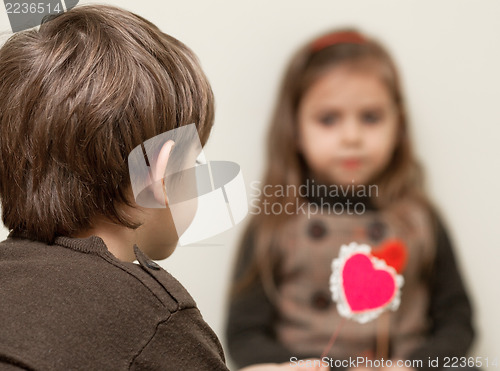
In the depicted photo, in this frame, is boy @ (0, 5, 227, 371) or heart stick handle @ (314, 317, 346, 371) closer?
boy @ (0, 5, 227, 371)

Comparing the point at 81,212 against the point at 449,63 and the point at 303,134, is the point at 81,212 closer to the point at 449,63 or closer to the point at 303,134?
the point at 303,134

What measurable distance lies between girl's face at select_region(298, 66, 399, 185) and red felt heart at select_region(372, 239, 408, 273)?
86 mm

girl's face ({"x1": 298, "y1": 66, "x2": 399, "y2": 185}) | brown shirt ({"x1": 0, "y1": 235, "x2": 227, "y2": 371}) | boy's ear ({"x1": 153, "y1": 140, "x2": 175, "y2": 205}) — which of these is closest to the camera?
brown shirt ({"x1": 0, "y1": 235, "x2": 227, "y2": 371})

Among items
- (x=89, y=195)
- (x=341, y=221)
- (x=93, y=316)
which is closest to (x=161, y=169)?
(x=89, y=195)

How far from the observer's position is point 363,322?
0.82 meters

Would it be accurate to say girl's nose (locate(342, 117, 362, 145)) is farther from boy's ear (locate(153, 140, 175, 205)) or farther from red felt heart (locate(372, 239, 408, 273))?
boy's ear (locate(153, 140, 175, 205))

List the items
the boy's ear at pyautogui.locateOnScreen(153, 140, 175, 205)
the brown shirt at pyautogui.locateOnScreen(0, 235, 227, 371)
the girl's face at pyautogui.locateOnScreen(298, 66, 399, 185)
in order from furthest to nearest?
1. the girl's face at pyautogui.locateOnScreen(298, 66, 399, 185)
2. the boy's ear at pyautogui.locateOnScreen(153, 140, 175, 205)
3. the brown shirt at pyautogui.locateOnScreen(0, 235, 227, 371)

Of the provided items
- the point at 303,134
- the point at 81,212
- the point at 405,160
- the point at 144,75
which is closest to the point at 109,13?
the point at 144,75

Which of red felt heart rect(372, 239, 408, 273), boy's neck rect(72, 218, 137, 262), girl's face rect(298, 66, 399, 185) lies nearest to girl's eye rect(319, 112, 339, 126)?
girl's face rect(298, 66, 399, 185)

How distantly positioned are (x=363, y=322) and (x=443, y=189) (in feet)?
0.64

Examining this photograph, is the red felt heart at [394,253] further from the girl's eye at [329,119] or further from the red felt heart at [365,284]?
the girl's eye at [329,119]

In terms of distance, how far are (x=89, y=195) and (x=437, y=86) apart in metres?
0.46

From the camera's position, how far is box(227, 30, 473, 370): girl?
80 cm

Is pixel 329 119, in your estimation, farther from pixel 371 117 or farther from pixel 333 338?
pixel 333 338
